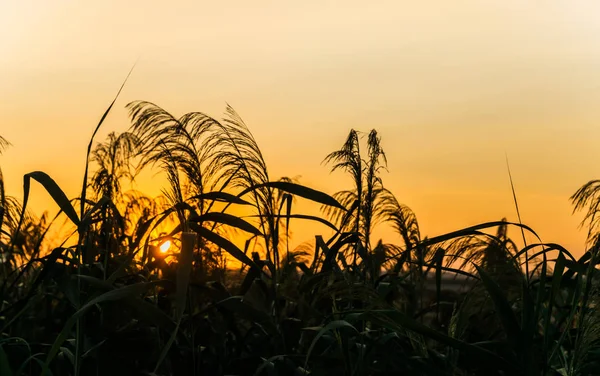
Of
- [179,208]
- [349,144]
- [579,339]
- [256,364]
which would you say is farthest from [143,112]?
[579,339]

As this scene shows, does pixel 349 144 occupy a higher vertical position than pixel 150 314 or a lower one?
higher

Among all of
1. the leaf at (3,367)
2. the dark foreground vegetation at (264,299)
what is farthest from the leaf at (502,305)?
the leaf at (3,367)

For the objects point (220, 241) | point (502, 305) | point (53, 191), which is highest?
point (53, 191)

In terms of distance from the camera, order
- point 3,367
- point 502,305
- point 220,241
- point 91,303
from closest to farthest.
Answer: point 91,303 < point 502,305 < point 3,367 < point 220,241

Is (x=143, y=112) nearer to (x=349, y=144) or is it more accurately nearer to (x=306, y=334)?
(x=349, y=144)

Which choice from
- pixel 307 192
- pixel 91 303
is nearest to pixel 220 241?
pixel 307 192

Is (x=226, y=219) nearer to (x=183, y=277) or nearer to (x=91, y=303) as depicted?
(x=183, y=277)

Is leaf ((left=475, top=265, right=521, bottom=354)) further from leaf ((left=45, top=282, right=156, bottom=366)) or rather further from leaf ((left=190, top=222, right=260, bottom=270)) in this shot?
leaf ((left=45, top=282, right=156, bottom=366))

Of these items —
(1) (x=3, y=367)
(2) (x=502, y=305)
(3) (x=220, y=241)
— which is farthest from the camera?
(3) (x=220, y=241)

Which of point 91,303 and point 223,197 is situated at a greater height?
point 223,197

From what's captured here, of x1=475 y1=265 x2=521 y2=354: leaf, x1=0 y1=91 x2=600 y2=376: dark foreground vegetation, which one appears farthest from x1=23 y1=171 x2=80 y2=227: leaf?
x1=475 y1=265 x2=521 y2=354: leaf

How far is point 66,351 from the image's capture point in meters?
2.96

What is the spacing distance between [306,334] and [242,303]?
519 mm

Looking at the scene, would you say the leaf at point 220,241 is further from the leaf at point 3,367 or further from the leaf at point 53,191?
the leaf at point 3,367
